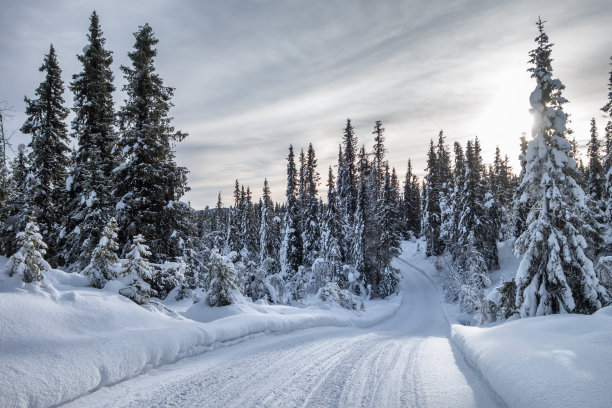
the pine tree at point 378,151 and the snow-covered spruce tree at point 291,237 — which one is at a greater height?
the pine tree at point 378,151

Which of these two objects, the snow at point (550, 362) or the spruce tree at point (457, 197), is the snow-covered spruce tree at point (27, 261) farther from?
the spruce tree at point (457, 197)

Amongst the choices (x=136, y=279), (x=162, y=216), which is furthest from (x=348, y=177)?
(x=136, y=279)

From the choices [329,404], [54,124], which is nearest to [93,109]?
[54,124]

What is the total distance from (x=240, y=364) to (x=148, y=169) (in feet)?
38.3

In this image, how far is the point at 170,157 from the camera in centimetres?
1680

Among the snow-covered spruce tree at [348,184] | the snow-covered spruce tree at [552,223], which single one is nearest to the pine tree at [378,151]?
the snow-covered spruce tree at [348,184]

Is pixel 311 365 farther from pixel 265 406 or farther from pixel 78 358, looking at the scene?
pixel 78 358

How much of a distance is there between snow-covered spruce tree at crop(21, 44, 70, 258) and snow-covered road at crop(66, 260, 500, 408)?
18365mm

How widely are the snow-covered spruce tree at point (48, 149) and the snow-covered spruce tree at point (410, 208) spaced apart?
187ft

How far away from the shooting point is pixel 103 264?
27.9 ft

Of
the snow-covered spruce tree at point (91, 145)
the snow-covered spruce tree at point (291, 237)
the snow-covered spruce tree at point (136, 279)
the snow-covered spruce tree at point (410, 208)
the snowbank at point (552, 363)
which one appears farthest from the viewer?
the snow-covered spruce tree at point (410, 208)

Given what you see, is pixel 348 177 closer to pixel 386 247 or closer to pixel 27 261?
pixel 386 247

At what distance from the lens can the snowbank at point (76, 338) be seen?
4281mm

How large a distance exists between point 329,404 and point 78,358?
13.0 feet
